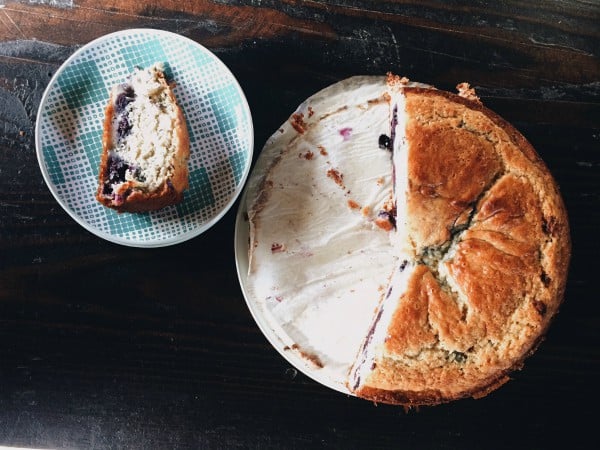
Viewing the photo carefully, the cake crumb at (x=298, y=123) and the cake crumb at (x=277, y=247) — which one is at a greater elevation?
the cake crumb at (x=298, y=123)

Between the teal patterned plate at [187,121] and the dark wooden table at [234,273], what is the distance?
14 centimetres

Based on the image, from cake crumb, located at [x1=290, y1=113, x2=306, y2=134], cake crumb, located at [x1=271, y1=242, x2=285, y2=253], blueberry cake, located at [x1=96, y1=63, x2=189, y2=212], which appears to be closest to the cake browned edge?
cake crumb, located at [x1=290, y1=113, x2=306, y2=134]

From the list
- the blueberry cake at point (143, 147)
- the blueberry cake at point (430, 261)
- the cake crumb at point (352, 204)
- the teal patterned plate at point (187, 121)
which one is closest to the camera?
the blueberry cake at point (430, 261)

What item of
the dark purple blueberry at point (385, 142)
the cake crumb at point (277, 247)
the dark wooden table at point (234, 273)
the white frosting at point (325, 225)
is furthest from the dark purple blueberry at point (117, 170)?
the dark purple blueberry at point (385, 142)

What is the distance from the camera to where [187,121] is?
2.32m

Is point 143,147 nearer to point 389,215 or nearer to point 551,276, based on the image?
point 389,215

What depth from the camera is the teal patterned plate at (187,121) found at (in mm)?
2256

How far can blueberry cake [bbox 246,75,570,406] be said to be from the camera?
Result: 2010mm

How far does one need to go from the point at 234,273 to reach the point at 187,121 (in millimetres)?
606

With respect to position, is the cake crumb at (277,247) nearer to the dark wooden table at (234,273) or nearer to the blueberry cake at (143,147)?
the dark wooden table at (234,273)

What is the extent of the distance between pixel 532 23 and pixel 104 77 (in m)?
1.68

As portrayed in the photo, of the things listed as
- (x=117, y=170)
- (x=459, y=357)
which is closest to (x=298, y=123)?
(x=117, y=170)

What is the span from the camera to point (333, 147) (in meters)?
2.36

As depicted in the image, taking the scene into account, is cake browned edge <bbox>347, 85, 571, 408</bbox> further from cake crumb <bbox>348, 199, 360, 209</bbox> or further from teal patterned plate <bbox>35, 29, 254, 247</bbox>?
teal patterned plate <bbox>35, 29, 254, 247</bbox>
